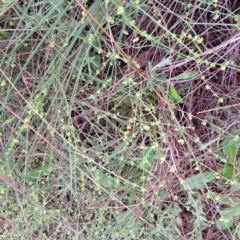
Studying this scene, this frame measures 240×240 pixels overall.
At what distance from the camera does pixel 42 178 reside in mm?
1009

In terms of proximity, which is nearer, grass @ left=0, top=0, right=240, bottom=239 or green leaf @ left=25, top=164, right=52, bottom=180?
grass @ left=0, top=0, right=240, bottom=239

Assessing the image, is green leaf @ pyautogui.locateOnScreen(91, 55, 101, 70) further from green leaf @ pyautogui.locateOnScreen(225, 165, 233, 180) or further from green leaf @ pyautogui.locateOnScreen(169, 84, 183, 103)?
green leaf @ pyautogui.locateOnScreen(225, 165, 233, 180)

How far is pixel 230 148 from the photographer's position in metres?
0.94

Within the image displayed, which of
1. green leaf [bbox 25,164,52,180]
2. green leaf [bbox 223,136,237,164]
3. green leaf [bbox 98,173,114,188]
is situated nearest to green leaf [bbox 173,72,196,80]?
green leaf [bbox 223,136,237,164]

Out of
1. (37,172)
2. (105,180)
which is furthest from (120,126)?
(37,172)

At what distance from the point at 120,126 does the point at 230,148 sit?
0.33m

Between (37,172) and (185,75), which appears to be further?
(37,172)

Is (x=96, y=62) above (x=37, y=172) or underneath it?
above

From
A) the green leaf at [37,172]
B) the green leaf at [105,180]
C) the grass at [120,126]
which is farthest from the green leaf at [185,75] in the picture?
the green leaf at [37,172]

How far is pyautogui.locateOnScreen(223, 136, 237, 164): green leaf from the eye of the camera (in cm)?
93

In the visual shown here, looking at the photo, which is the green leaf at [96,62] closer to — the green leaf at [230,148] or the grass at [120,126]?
the grass at [120,126]

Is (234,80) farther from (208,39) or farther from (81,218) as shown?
(81,218)

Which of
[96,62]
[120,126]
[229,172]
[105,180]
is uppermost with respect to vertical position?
[96,62]

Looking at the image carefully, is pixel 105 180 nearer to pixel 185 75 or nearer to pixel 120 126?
pixel 120 126
